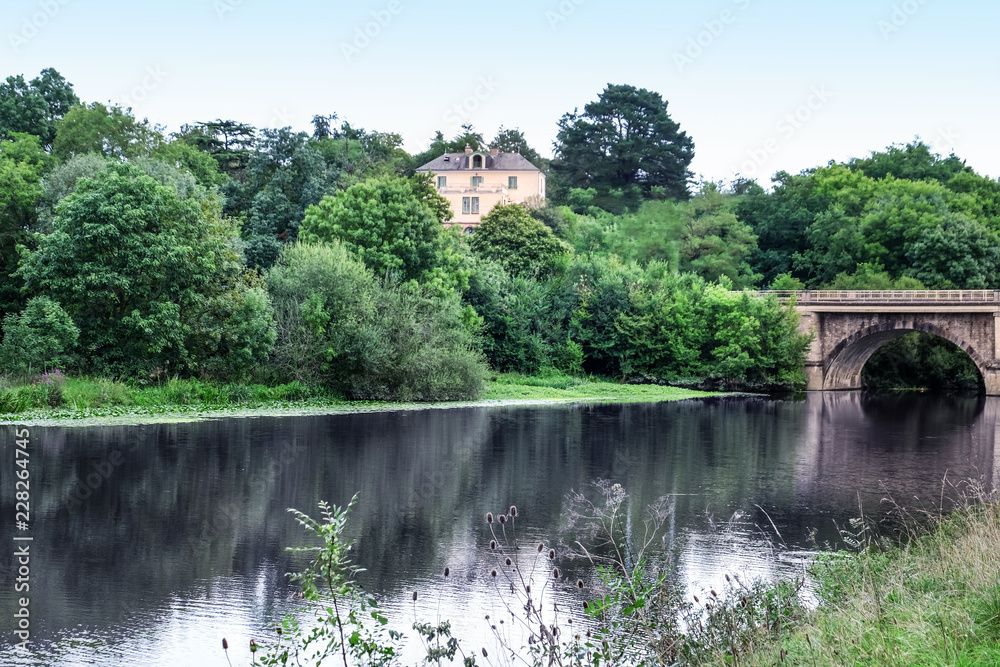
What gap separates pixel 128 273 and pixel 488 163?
55574 mm

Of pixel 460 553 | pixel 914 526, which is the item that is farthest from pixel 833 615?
pixel 914 526

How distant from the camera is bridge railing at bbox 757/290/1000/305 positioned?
57281mm

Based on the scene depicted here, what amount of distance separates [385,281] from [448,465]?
20.9 metres

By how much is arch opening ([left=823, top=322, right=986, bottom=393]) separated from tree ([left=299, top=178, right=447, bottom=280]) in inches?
1003

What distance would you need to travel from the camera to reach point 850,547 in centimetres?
1661

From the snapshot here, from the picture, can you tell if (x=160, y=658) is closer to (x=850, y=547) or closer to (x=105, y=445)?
(x=850, y=547)

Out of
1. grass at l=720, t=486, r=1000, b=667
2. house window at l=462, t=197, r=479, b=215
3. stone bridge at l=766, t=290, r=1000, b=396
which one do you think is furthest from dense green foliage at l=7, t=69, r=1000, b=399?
grass at l=720, t=486, r=1000, b=667

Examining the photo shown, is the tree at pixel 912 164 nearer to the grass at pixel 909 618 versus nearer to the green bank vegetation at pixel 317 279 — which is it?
the green bank vegetation at pixel 317 279

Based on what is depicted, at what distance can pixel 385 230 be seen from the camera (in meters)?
48.8

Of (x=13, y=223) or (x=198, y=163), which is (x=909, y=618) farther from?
(x=198, y=163)

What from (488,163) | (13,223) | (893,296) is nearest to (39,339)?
(13,223)

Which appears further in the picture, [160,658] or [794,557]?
[794,557]

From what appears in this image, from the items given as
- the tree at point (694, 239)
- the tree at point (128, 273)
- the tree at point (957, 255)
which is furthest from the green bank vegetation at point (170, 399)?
the tree at point (957, 255)

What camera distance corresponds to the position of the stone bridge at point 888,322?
57.5 metres
